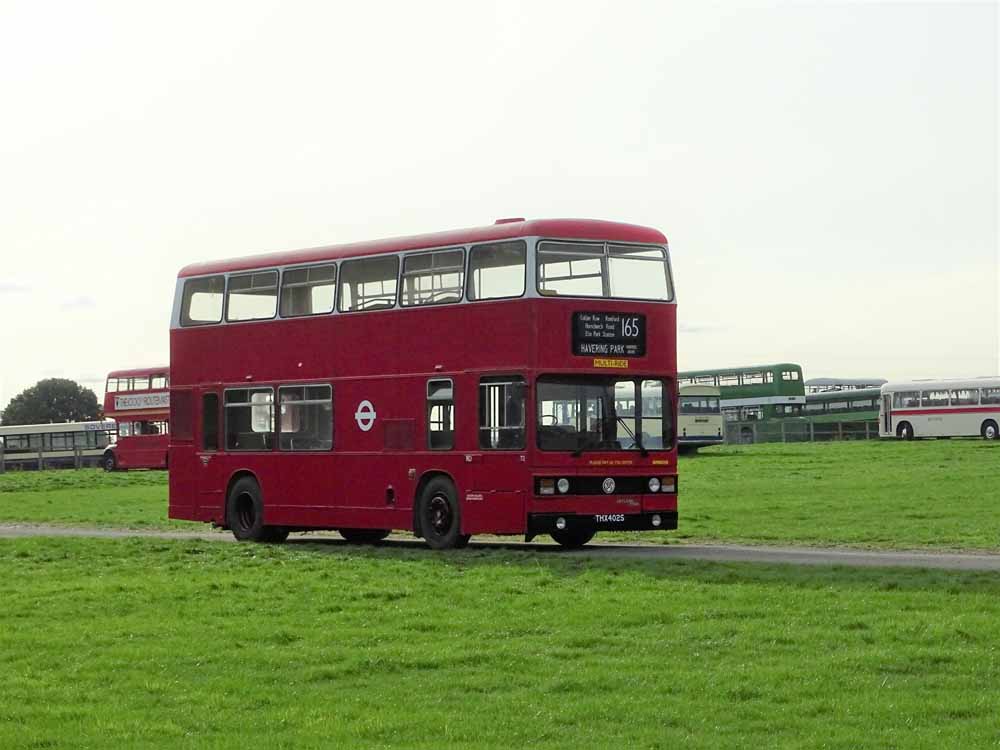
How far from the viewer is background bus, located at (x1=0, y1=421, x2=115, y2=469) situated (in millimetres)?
94750

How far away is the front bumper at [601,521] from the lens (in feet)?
77.8

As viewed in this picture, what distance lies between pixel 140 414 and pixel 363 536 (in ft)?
175

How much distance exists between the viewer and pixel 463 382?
80.8 feet

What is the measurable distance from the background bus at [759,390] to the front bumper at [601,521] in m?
63.8

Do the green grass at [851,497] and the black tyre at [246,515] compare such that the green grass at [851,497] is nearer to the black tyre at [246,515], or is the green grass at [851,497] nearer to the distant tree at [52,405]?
the black tyre at [246,515]

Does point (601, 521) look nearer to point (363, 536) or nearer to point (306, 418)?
point (306, 418)

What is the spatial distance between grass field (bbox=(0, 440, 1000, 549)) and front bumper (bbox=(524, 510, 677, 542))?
2563 millimetres

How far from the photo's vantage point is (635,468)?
24359mm

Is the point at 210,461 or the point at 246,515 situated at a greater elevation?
the point at 210,461

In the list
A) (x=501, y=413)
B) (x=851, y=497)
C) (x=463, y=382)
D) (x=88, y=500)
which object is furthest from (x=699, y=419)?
(x=501, y=413)

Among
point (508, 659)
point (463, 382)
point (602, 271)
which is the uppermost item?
point (602, 271)

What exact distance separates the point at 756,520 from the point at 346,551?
8986mm

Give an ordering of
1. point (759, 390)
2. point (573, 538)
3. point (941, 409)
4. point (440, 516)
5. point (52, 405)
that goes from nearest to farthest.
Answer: point (440, 516)
point (573, 538)
point (941, 409)
point (759, 390)
point (52, 405)

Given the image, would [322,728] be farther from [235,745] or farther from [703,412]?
[703,412]
